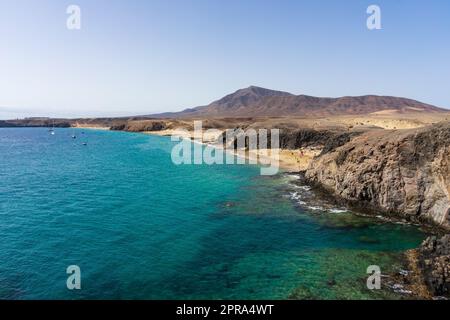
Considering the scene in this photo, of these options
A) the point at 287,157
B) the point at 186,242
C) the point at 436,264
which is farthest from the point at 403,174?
the point at 287,157

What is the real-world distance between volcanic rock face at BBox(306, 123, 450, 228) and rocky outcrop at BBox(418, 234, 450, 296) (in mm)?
6755

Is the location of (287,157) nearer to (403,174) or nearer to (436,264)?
(403,174)

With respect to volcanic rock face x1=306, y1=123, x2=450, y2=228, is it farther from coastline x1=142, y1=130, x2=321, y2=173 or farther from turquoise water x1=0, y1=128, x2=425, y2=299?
coastline x1=142, y1=130, x2=321, y2=173

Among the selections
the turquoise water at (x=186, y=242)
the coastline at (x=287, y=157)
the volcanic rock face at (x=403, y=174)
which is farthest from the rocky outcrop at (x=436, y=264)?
the coastline at (x=287, y=157)

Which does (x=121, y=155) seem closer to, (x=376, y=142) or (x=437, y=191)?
(x=376, y=142)

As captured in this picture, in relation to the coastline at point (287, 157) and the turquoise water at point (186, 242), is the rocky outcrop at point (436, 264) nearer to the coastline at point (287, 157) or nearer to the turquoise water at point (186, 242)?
the turquoise water at point (186, 242)

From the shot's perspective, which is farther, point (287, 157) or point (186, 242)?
point (287, 157)

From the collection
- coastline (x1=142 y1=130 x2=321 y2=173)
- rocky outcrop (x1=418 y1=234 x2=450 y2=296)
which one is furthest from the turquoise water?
coastline (x1=142 y1=130 x2=321 y2=173)

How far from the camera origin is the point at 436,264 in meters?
24.1

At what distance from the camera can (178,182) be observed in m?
56.4

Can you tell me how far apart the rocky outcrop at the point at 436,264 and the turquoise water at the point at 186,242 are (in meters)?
2.05

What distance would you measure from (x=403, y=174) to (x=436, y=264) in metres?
15.6

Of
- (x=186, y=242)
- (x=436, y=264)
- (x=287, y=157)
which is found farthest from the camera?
(x=287, y=157)
